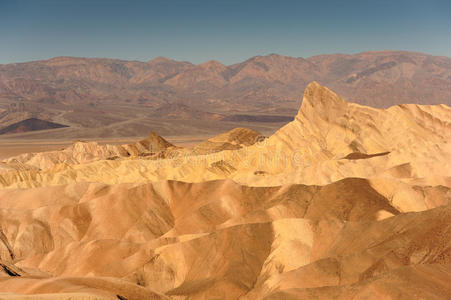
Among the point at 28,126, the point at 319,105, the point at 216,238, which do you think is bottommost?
the point at 28,126

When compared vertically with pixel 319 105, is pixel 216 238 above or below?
below

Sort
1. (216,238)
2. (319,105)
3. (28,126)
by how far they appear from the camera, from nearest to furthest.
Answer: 1. (216,238)
2. (319,105)
3. (28,126)

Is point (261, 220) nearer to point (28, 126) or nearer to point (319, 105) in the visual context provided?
point (319, 105)

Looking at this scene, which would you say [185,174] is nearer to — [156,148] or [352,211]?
[352,211]

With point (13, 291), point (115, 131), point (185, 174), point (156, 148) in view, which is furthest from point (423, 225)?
point (115, 131)

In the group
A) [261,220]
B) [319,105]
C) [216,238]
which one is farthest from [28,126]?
[216,238]

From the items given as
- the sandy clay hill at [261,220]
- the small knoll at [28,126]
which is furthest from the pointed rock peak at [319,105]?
the small knoll at [28,126]
